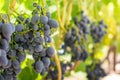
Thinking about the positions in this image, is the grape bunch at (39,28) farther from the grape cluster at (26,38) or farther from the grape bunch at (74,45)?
the grape bunch at (74,45)

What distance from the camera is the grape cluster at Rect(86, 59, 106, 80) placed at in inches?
78.0

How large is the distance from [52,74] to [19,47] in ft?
1.87

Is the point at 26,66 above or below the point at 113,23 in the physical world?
below

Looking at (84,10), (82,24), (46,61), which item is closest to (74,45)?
(82,24)

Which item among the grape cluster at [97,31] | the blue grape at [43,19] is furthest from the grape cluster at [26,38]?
the grape cluster at [97,31]

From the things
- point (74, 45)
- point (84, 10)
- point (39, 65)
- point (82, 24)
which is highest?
point (84, 10)

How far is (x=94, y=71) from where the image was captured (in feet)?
6.53

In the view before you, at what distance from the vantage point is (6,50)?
971 mm

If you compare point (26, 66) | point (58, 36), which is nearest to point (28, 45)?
point (26, 66)

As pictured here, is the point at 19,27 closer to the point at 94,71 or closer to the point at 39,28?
the point at 39,28

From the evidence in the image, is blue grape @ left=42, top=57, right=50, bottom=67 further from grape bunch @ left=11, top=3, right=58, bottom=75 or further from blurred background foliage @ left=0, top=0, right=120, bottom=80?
blurred background foliage @ left=0, top=0, right=120, bottom=80

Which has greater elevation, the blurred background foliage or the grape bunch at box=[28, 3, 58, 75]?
the blurred background foliage

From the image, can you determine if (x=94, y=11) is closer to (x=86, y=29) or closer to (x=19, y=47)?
(x=86, y=29)

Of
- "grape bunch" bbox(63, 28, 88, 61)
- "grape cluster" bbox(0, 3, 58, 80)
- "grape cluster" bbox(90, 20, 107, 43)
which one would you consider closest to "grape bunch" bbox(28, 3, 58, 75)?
"grape cluster" bbox(0, 3, 58, 80)
